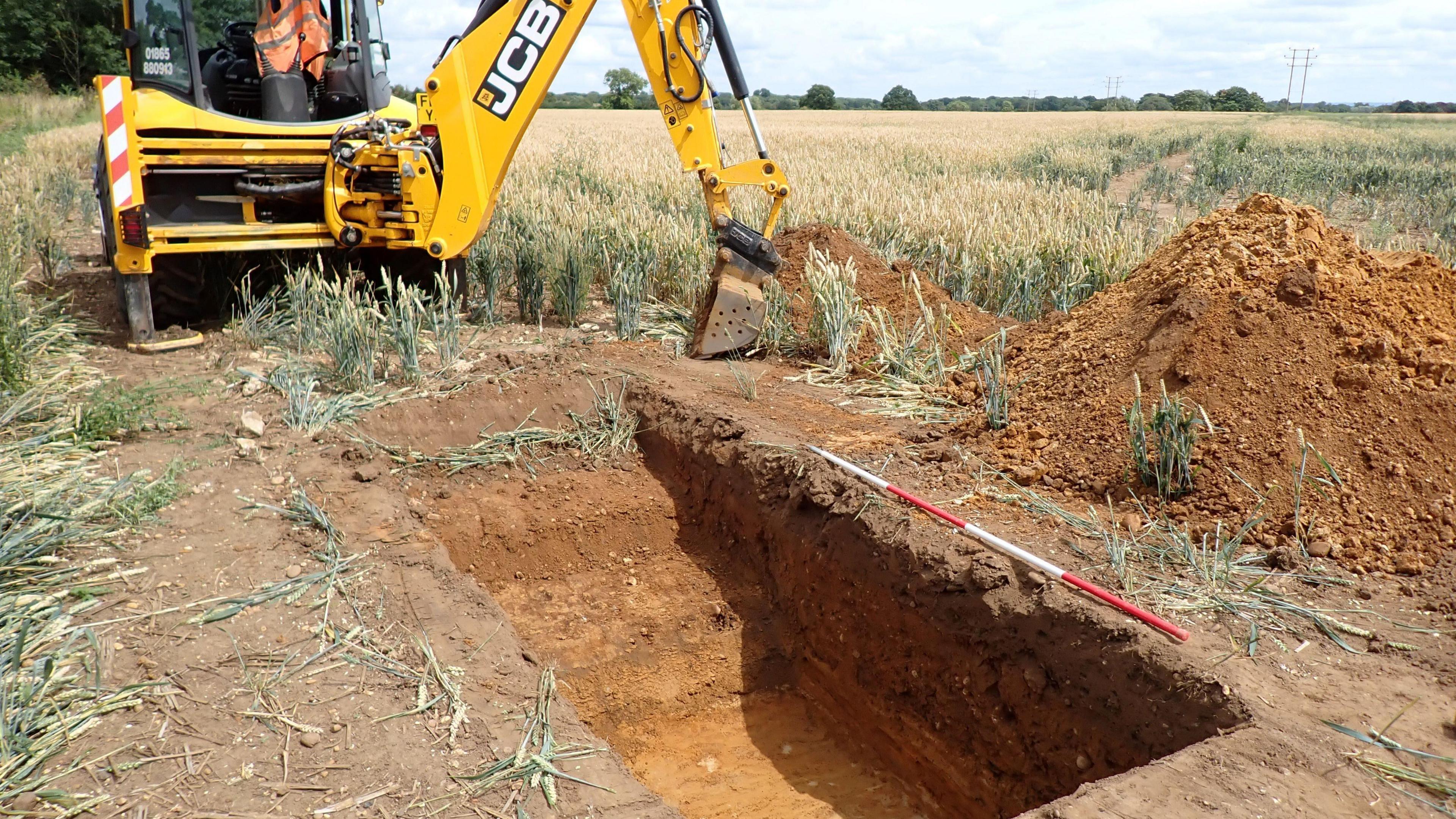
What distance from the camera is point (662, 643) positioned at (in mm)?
4684

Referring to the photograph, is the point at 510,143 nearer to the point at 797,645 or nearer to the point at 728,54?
the point at 728,54

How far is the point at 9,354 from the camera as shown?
483cm

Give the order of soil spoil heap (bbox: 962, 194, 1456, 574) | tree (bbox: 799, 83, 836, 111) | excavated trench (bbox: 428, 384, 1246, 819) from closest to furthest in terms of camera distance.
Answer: excavated trench (bbox: 428, 384, 1246, 819) < soil spoil heap (bbox: 962, 194, 1456, 574) < tree (bbox: 799, 83, 836, 111)

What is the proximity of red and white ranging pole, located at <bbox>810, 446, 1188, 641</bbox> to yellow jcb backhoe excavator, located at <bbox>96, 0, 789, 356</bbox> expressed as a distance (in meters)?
2.35

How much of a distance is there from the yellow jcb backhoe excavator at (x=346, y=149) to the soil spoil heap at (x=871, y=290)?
0.57 metres

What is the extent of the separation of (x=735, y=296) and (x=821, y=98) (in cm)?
6656

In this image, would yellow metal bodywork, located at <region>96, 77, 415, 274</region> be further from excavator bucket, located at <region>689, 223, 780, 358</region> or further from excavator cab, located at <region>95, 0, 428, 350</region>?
excavator bucket, located at <region>689, 223, 780, 358</region>

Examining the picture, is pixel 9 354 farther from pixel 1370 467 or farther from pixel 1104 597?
pixel 1370 467

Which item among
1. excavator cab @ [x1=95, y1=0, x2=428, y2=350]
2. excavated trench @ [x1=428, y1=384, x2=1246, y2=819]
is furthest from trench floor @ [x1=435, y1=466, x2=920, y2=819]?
excavator cab @ [x1=95, y1=0, x2=428, y2=350]

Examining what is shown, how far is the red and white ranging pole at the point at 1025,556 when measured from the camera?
3184 mm

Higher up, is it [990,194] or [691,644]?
[990,194]

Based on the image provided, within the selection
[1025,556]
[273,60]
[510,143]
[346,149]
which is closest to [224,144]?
[346,149]

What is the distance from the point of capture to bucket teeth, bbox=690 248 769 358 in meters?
6.26

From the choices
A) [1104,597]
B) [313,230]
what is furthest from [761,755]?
[313,230]
